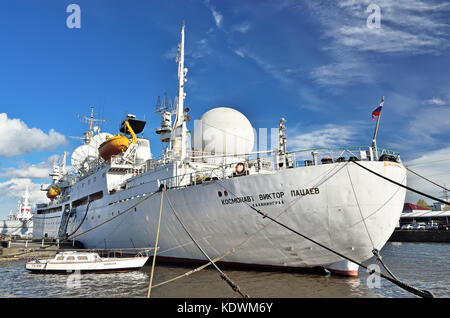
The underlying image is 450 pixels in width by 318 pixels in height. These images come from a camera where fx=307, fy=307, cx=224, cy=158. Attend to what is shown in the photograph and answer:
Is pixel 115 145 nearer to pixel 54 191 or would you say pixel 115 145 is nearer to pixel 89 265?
pixel 89 265

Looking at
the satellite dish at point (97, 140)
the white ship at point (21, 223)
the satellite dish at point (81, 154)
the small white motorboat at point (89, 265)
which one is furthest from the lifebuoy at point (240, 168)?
the white ship at point (21, 223)

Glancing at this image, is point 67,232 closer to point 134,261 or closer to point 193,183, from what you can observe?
point 134,261

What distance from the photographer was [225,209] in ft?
55.2

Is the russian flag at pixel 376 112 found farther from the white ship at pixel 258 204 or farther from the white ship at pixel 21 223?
the white ship at pixel 21 223

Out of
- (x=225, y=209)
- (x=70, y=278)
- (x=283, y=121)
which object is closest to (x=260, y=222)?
(x=225, y=209)

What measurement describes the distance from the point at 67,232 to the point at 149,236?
831 inches

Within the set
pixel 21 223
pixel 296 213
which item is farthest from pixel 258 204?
pixel 21 223

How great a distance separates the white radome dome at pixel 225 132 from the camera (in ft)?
81.4

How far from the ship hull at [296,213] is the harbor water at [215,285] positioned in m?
1.17

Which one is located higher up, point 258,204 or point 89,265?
point 258,204

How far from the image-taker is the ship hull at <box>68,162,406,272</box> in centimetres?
1451

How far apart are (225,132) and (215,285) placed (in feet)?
44.4

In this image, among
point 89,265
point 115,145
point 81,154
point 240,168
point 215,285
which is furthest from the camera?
point 81,154

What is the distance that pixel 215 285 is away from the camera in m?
14.2
